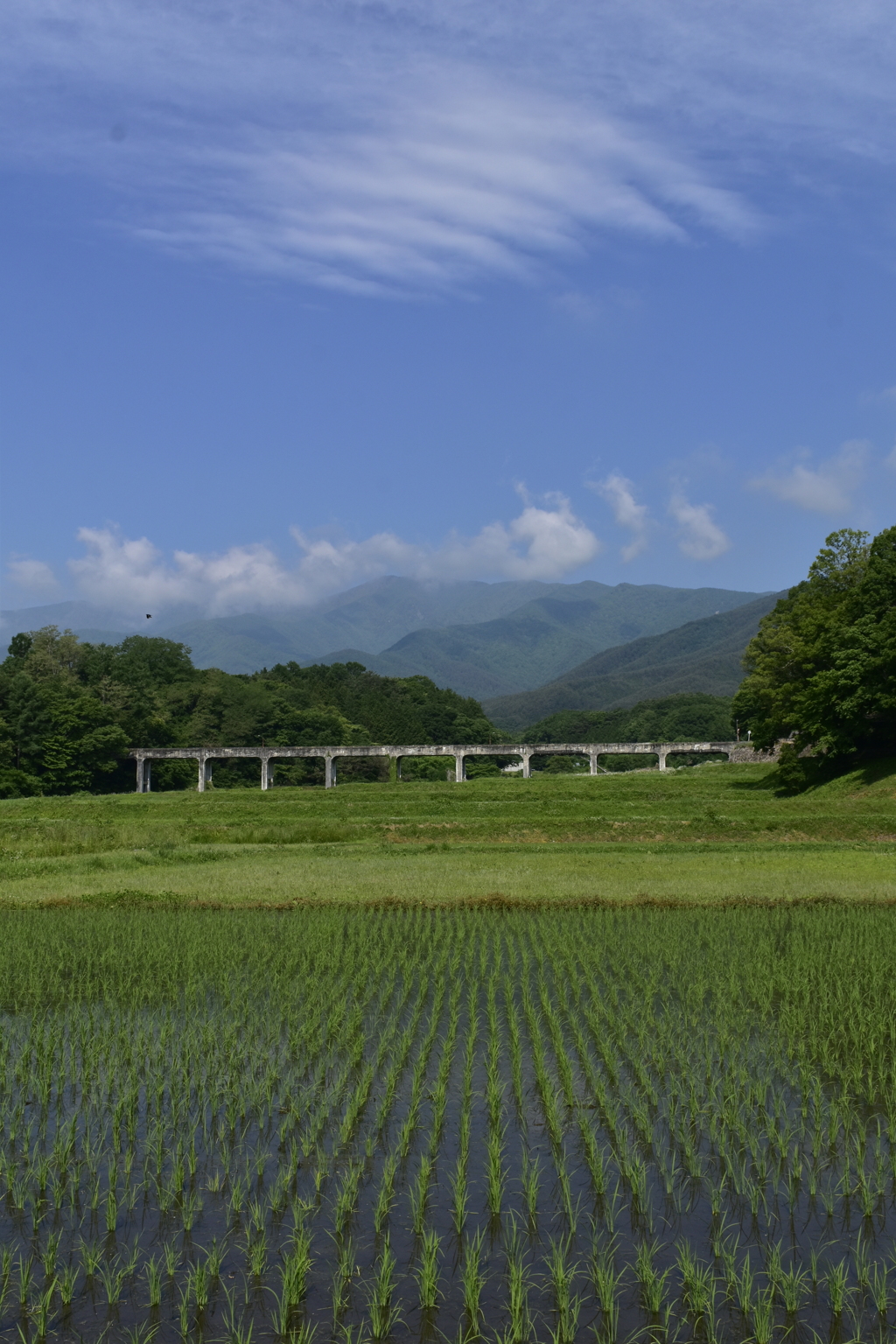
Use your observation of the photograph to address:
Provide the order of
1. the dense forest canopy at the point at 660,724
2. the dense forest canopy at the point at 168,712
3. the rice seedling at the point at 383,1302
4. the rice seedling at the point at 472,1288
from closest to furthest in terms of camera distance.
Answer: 1. the rice seedling at the point at 383,1302
2. the rice seedling at the point at 472,1288
3. the dense forest canopy at the point at 168,712
4. the dense forest canopy at the point at 660,724

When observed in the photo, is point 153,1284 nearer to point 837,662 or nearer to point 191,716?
point 837,662

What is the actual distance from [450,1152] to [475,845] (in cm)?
2992

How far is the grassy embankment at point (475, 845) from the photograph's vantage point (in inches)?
1032

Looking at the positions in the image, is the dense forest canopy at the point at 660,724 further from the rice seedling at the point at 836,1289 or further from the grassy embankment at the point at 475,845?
the rice seedling at the point at 836,1289

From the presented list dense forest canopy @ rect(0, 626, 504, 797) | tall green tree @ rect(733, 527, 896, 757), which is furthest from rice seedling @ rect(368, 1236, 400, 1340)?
dense forest canopy @ rect(0, 626, 504, 797)

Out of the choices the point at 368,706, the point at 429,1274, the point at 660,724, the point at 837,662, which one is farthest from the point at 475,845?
the point at 660,724

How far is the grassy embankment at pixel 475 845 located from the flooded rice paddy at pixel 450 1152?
965cm

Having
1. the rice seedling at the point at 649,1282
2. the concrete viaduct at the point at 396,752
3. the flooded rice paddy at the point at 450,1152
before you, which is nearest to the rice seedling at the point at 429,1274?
the flooded rice paddy at the point at 450,1152

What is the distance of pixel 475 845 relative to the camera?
39125 millimetres

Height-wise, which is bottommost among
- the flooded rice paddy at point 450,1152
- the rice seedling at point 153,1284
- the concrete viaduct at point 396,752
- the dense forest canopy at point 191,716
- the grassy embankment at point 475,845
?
the grassy embankment at point 475,845

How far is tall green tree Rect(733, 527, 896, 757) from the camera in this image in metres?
54.1

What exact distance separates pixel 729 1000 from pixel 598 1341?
8457mm

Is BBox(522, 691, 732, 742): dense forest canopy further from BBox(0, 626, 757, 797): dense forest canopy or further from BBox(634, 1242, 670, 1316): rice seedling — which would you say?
BBox(634, 1242, 670, 1316): rice seedling

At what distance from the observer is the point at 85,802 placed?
67562 mm
